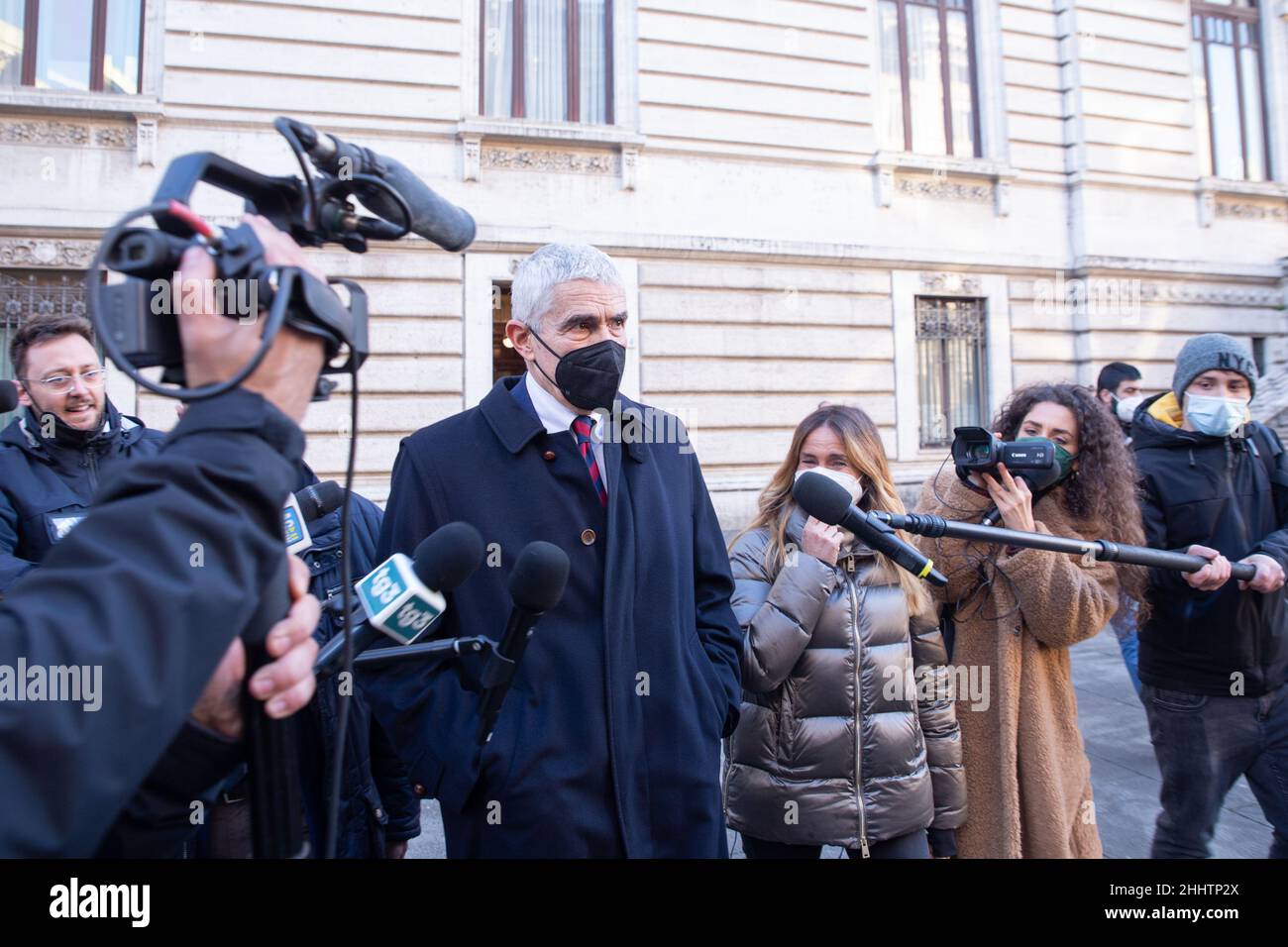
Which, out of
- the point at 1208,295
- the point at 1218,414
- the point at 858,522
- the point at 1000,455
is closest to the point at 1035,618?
the point at 1000,455

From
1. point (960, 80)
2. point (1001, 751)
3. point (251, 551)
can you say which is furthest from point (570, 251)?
point (960, 80)

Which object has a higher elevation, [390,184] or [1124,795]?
[390,184]

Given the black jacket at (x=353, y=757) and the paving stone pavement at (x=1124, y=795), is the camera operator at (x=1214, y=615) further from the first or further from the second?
the black jacket at (x=353, y=757)

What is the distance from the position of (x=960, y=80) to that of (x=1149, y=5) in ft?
10.4

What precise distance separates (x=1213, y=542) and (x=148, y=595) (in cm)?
361

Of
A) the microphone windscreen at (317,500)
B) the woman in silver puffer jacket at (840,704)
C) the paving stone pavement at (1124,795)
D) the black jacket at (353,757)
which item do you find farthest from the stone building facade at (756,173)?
the woman in silver puffer jacket at (840,704)

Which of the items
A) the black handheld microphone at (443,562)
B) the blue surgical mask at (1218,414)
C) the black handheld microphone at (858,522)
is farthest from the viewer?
the blue surgical mask at (1218,414)

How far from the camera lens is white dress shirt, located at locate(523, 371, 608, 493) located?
2240 mm

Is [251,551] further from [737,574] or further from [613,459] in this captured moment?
[737,574]

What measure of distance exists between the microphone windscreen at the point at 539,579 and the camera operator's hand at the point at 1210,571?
2178 millimetres

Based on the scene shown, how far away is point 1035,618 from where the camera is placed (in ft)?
9.23

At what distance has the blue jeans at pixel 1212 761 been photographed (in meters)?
2.95

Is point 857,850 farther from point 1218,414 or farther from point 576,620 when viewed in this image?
point 1218,414

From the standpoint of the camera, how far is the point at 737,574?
2895 millimetres
